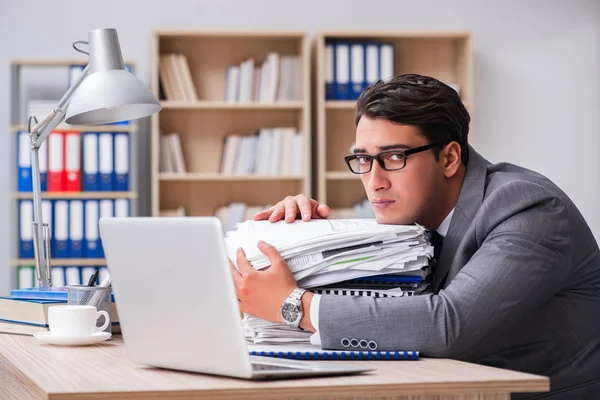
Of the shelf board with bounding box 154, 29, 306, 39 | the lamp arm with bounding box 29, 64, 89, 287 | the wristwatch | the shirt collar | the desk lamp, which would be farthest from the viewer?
the shelf board with bounding box 154, 29, 306, 39

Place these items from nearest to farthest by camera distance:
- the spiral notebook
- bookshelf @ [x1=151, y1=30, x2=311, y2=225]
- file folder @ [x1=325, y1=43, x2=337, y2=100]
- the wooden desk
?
the wooden desk → the spiral notebook → file folder @ [x1=325, y1=43, x2=337, y2=100] → bookshelf @ [x1=151, y1=30, x2=311, y2=225]

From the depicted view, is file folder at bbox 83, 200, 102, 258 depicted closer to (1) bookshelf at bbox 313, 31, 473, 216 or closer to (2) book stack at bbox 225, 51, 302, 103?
(2) book stack at bbox 225, 51, 302, 103

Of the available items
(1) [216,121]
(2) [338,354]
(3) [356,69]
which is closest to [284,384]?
(2) [338,354]

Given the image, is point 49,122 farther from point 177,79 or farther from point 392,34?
point 392,34

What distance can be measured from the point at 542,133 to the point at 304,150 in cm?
144

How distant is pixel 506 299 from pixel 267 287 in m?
0.37

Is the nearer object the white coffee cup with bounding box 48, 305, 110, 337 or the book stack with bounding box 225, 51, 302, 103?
the white coffee cup with bounding box 48, 305, 110, 337

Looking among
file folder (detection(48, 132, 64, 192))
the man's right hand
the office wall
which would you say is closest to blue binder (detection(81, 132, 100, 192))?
file folder (detection(48, 132, 64, 192))

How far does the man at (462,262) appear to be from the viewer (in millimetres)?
1291

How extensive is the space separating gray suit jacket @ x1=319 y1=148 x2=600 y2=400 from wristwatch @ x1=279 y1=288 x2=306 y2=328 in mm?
38

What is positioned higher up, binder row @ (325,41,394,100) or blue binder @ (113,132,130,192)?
binder row @ (325,41,394,100)

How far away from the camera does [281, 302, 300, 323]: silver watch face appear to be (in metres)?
1.32

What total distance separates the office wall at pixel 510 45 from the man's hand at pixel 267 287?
3509mm

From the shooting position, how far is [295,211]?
5.37 feet
